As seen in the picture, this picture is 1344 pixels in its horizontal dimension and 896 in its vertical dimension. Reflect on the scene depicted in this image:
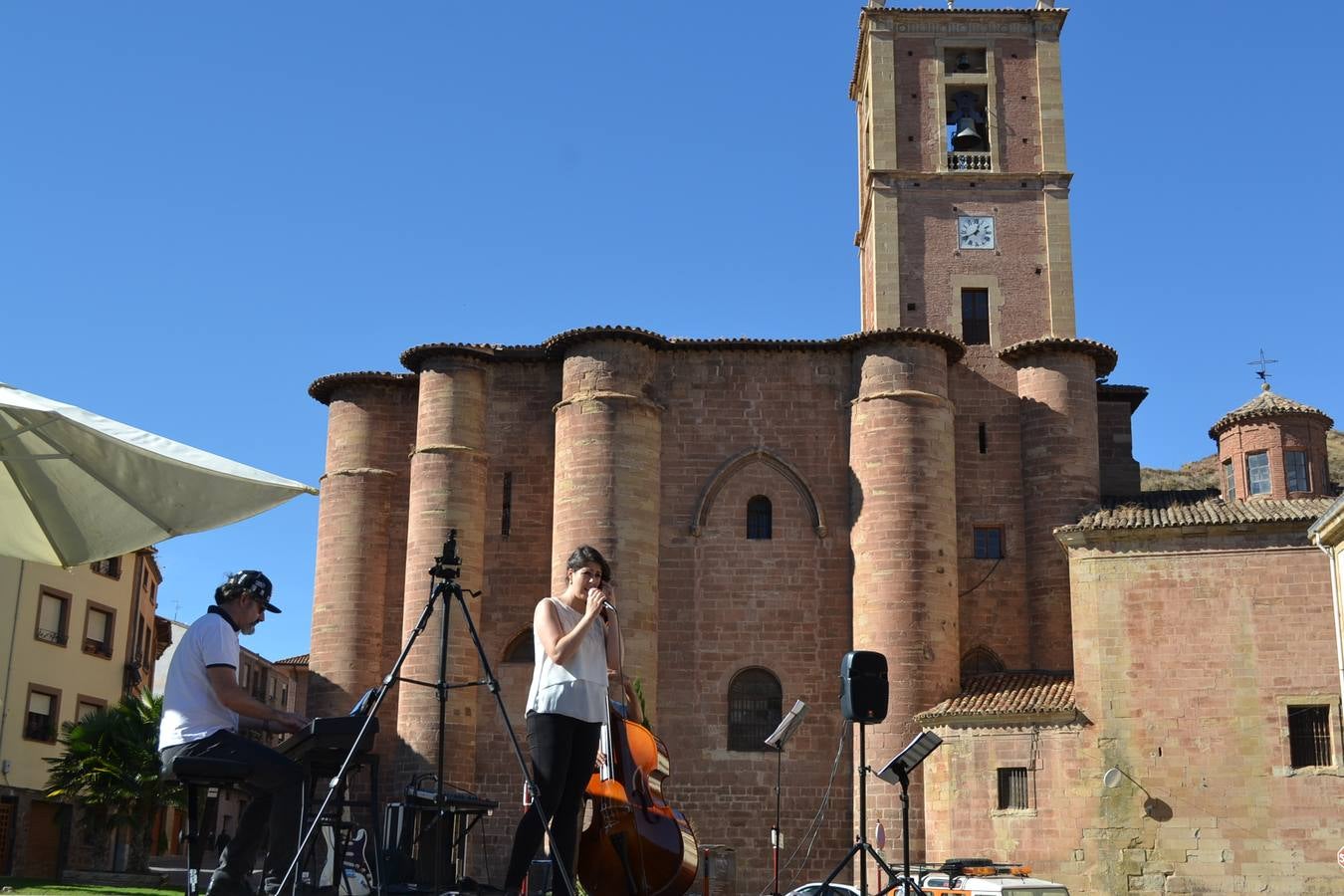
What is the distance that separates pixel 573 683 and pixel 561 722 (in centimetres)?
18

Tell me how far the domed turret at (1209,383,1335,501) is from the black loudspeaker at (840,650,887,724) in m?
21.7

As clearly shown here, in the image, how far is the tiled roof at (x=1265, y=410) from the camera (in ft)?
97.4

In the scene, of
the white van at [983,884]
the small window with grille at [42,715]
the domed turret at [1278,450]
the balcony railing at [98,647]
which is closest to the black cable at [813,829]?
the white van at [983,884]

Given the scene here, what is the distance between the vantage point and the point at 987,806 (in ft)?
82.5

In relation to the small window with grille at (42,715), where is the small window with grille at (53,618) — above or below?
above

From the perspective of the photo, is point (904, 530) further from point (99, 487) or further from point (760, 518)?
point (99, 487)

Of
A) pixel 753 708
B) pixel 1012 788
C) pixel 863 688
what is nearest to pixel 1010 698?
pixel 1012 788

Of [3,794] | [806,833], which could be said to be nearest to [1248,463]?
[806,833]

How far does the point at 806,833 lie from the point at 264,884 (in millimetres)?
21768

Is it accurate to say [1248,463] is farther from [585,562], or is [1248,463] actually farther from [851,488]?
[585,562]

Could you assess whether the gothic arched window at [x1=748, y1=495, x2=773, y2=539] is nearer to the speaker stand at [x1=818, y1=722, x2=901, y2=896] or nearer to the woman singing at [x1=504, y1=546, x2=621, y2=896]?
the speaker stand at [x1=818, y1=722, x2=901, y2=896]

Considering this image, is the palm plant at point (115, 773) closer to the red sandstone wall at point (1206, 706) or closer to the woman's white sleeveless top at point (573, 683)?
the red sandstone wall at point (1206, 706)

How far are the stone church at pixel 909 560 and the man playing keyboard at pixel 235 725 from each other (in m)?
19.2

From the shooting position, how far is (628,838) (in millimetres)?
7660
